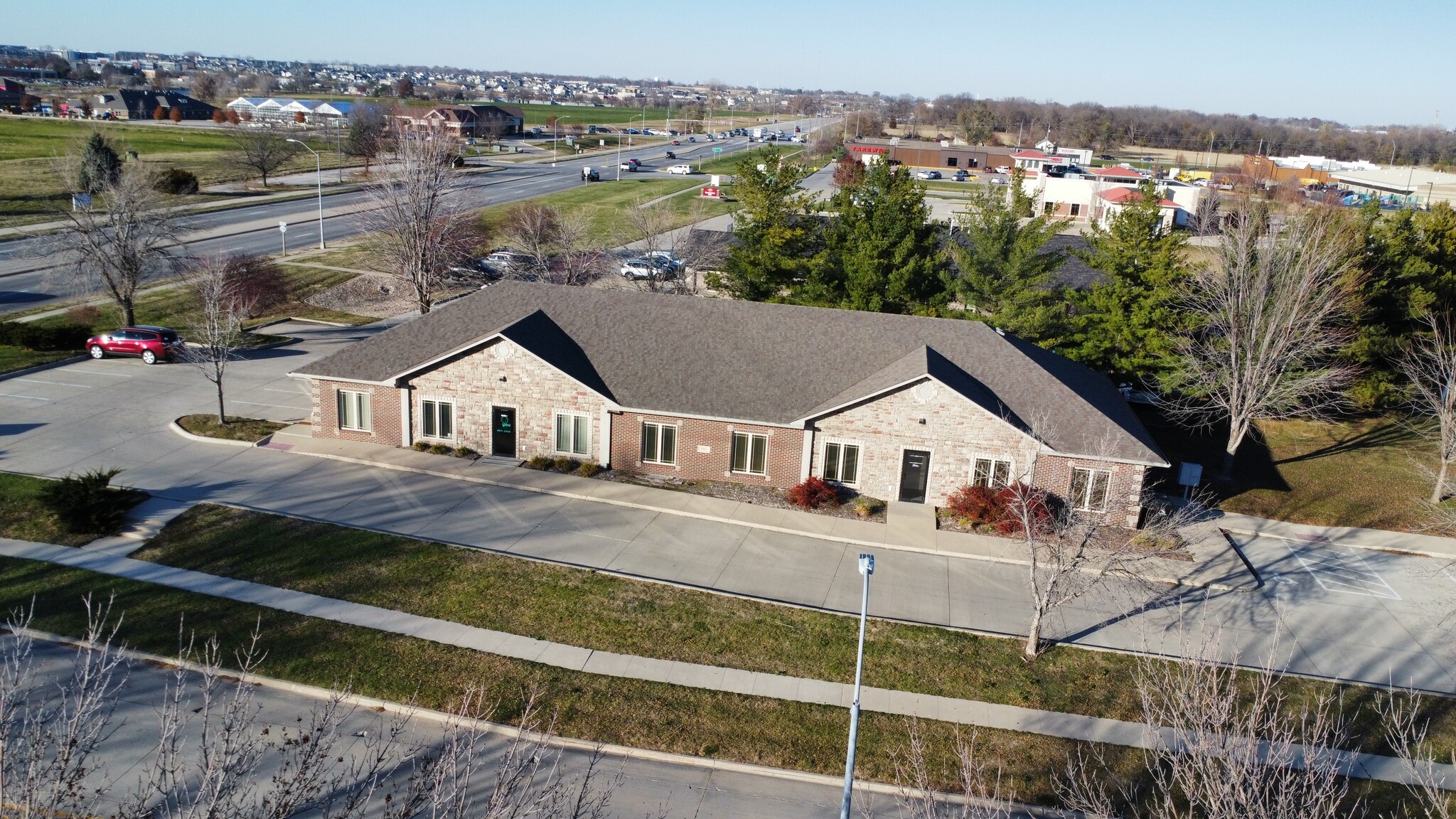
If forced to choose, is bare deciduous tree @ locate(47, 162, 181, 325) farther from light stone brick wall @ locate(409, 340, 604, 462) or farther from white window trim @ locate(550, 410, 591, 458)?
white window trim @ locate(550, 410, 591, 458)

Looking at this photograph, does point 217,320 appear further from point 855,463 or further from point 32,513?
point 855,463

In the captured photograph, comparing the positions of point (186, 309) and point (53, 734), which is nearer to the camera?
point (53, 734)

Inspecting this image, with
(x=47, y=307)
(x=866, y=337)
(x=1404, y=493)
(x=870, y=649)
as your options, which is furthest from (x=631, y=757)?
(x=47, y=307)

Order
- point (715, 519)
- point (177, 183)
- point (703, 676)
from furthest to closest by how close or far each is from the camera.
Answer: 1. point (177, 183)
2. point (715, 519)
3. point (703, 676)

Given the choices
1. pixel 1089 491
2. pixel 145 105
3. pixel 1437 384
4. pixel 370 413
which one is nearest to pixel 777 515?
pixel 1089 491

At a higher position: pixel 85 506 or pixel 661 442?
pixel 661 442

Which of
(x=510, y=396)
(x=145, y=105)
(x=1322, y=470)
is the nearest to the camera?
(x=510, y=396)

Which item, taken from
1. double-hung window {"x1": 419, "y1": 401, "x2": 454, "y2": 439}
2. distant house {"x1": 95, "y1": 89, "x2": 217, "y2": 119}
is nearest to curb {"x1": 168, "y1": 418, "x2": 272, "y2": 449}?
double-hung window {"x1": 419, "y1": 401, "x2": 454, "y2": 439}

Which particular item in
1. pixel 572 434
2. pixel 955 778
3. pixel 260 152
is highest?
pixel 260 152
